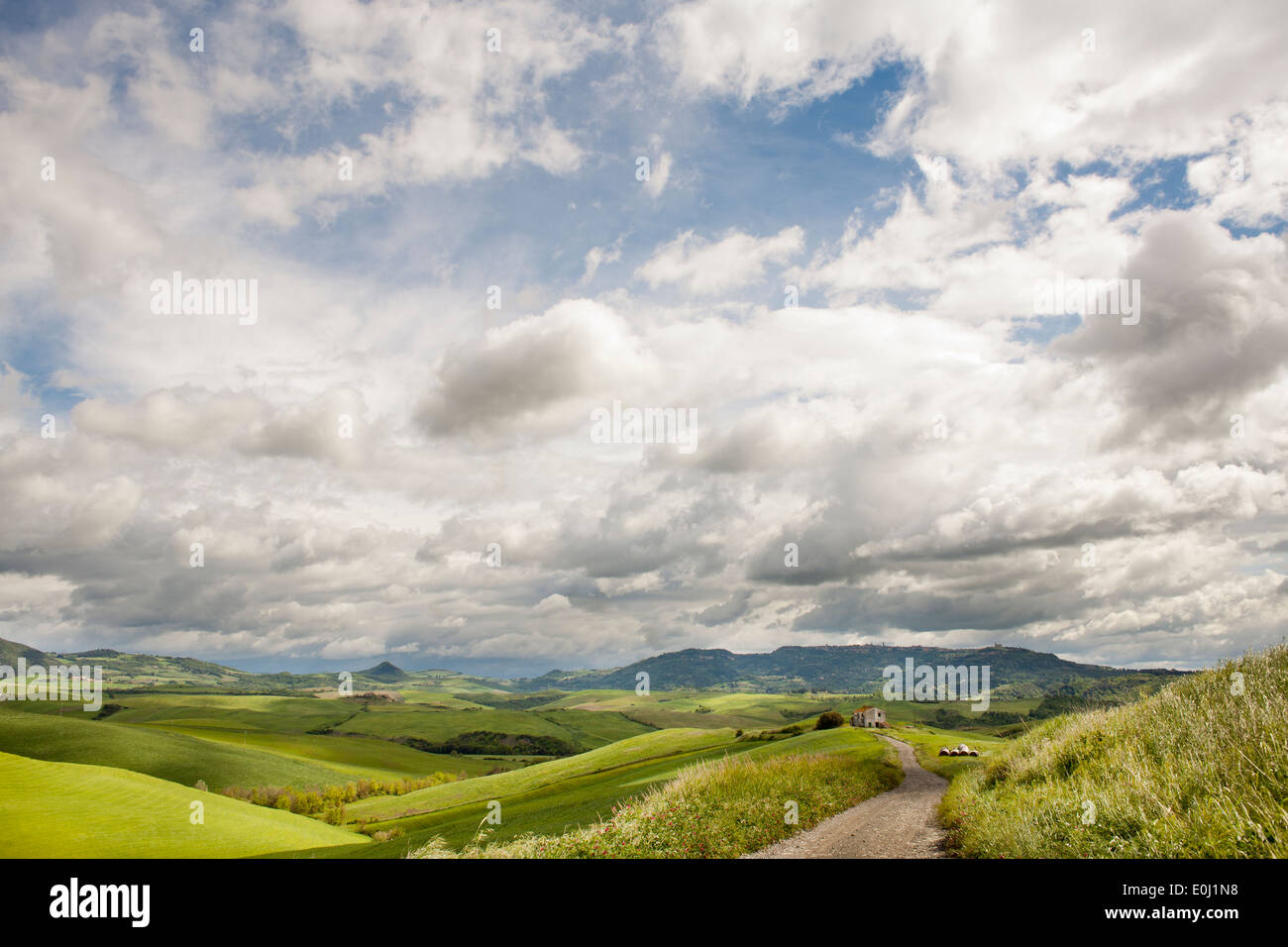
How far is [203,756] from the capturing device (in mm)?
118938

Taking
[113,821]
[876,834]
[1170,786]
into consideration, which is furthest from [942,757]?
[113,821]

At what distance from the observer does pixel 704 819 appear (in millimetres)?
20594

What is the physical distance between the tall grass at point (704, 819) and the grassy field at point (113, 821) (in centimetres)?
2095

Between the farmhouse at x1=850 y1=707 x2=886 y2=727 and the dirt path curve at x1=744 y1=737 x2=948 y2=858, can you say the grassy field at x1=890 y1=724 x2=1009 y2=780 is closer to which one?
the dirt path curve at x1=744 y1=737 x2=948 y2=858

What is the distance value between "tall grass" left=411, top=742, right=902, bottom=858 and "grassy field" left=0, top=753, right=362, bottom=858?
20.9 meters

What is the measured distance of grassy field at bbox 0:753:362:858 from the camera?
3341cm

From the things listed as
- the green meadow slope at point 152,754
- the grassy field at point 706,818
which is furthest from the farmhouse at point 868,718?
the green meadow slope at point 152,754

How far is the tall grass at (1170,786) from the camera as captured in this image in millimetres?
10680

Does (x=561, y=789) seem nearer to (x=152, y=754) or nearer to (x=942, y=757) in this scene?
(x=942, y=757)

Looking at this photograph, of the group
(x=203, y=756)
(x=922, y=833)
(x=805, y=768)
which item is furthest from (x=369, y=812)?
(x=922, y=833)

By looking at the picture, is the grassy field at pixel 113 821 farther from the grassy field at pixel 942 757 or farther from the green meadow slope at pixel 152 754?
the green meadow slope at pixel 152 754
